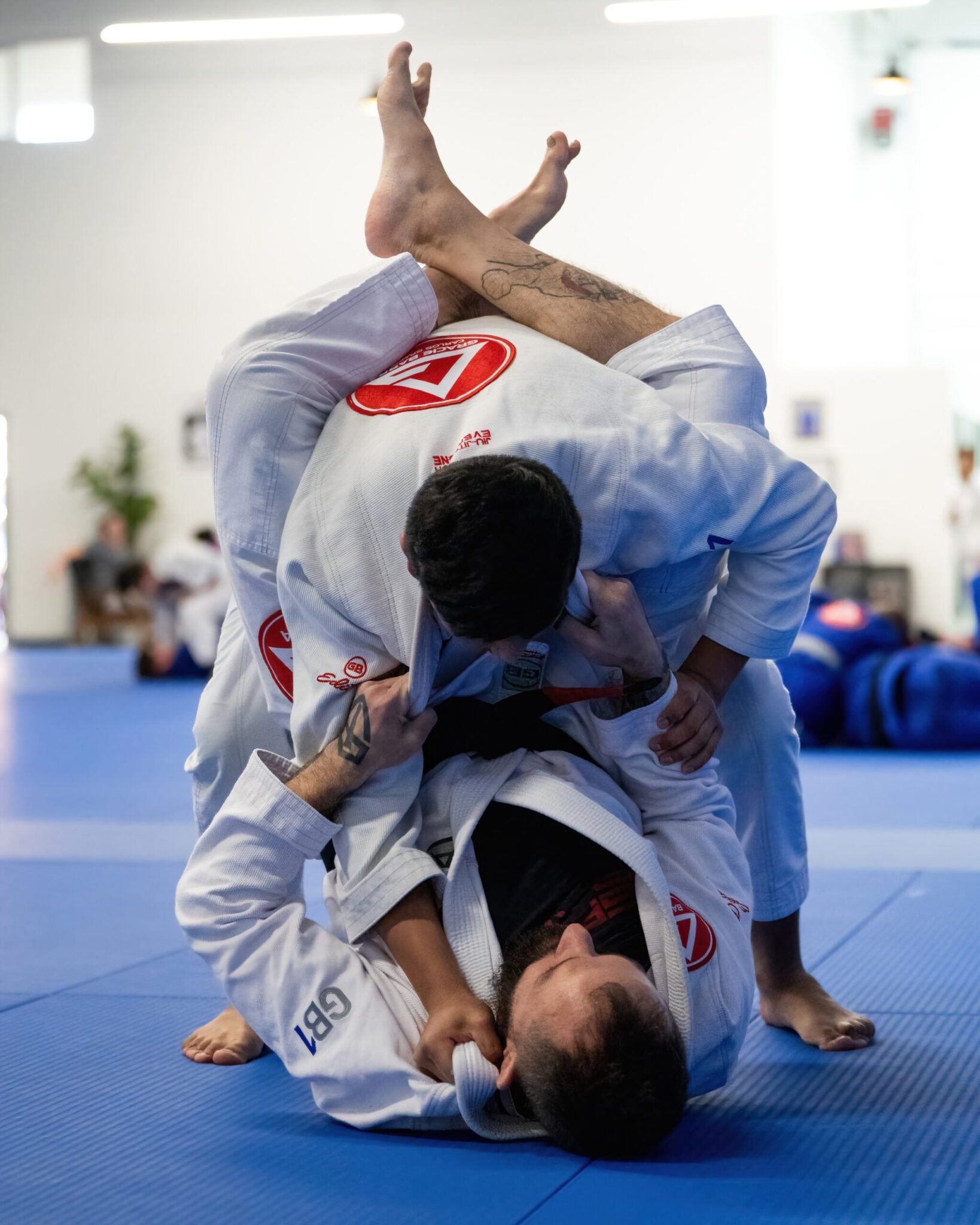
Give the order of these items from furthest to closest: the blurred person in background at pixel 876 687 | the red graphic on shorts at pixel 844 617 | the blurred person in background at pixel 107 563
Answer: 1. the blurred person in background at pixel 107 563
2. the red graphic on shorts at pixel 844 617
3. the blurred person in background at pixel 876 687

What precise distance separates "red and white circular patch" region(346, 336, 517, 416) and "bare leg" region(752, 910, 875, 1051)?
102 cm

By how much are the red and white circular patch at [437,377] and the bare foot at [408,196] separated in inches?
12.8

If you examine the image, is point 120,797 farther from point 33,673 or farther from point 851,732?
point 33,673

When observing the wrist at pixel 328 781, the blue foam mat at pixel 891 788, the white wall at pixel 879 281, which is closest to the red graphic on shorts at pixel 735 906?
the wrist at pixel 328 781

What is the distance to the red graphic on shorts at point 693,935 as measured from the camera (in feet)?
5.78

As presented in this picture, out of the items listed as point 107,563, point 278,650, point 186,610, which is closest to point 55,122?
point 107,563

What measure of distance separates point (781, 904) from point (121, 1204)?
3.72 feet

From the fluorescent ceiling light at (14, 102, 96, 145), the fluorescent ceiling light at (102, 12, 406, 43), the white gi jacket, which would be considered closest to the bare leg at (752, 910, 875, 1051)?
the white gi jacket

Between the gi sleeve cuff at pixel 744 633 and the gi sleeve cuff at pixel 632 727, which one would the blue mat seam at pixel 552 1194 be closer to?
the gi sleeve cuff at pixel 632 727

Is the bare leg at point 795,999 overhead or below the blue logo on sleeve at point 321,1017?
below

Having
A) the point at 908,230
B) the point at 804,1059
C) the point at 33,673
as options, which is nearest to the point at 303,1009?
the point at 804,1059

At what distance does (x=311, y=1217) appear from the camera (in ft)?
4.81

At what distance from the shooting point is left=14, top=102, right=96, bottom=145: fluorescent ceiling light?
13.1 m

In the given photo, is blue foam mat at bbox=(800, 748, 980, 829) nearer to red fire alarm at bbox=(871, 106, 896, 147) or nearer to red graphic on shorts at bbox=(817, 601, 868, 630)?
red graphic on shorts at bbox=(817, 601, 868, 630)
